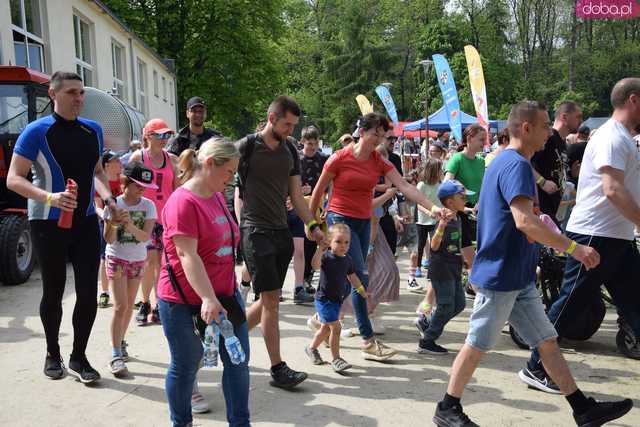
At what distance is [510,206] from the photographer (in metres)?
3.08

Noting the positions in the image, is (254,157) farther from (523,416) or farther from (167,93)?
(167,93)

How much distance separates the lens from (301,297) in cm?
676

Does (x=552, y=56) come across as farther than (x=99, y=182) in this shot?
Yes

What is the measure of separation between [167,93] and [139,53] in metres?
5.79

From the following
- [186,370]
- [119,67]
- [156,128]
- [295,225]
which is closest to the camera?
[186,370]

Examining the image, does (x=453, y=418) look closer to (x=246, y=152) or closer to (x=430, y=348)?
(x=430, y=348)

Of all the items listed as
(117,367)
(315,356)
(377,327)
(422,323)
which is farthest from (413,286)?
(117,367)

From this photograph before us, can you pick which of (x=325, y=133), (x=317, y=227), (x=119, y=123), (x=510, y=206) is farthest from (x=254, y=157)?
(x=325, y=133)

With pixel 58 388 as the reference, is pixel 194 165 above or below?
above

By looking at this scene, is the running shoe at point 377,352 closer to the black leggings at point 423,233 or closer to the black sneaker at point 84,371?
the black sneaker at point 84,371

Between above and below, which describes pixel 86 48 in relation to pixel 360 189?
above

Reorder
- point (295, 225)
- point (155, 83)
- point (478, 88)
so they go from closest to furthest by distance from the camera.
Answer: point (295, 225)
point (478, 88)
point (155, 83)

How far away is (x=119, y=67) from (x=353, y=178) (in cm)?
1895

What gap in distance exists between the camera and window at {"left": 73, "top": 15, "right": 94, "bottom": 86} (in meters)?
16.9
